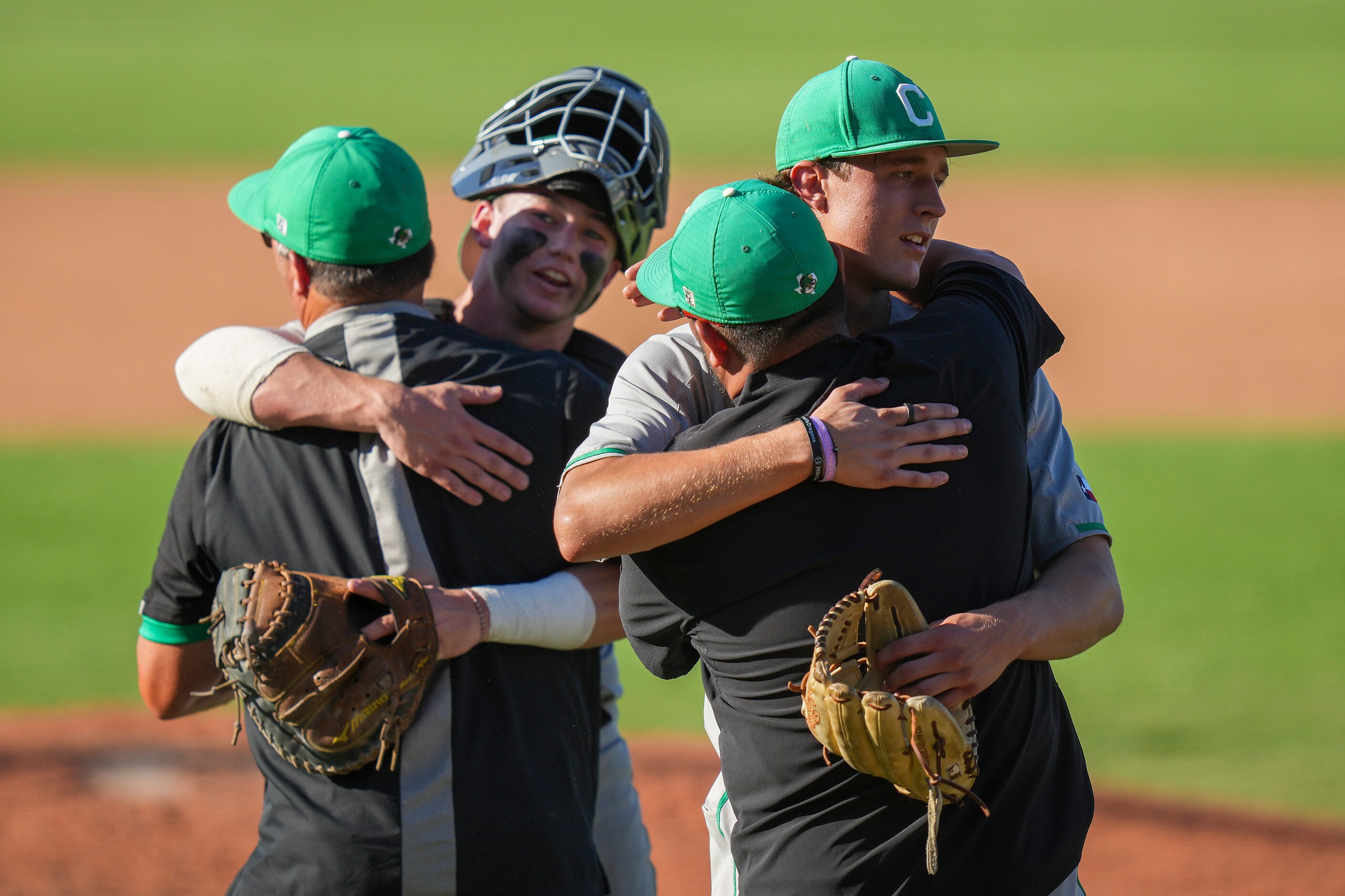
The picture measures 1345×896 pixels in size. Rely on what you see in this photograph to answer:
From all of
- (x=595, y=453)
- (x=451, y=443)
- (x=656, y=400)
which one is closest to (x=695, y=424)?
(x=656, y=400)

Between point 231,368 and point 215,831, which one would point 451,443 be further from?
point 215,831

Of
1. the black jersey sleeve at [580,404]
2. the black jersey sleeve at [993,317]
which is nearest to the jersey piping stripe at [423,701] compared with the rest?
the black jersey sleeve at [580,404]

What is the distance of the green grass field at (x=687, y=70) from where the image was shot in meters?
25.2

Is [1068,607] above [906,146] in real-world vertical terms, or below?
below

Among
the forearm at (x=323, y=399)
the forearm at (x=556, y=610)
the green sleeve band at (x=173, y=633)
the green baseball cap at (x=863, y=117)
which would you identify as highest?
the green baseball cap at (x=863, y=117)

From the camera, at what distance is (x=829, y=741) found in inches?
75.4

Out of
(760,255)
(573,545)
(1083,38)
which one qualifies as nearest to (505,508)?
(573,545)

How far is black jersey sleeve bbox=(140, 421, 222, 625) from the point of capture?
254 cm

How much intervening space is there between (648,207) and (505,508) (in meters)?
1.15

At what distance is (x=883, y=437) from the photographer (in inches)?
76.0

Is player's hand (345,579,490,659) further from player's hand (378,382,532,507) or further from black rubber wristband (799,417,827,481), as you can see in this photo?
black rubber wristband (799,417,827,481)

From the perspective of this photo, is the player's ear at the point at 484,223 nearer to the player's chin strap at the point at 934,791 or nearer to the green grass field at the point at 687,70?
the player's chin strap at the point at 934,791

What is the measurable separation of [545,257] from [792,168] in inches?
38.2

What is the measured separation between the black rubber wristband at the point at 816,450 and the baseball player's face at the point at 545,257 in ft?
4.57
